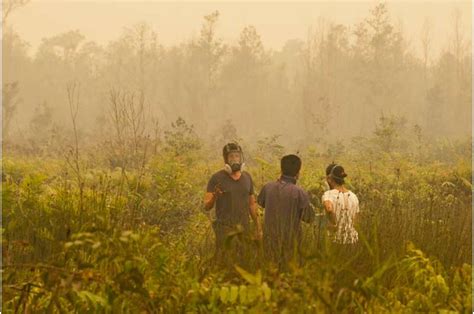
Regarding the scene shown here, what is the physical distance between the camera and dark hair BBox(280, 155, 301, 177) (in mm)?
6254

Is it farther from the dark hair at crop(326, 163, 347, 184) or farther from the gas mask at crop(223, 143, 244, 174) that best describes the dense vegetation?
the gas mask at crop(223, 143, 244, 174)

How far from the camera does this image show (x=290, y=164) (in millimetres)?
6270

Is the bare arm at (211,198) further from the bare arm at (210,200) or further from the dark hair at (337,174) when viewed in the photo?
the dark hair at (337,174)

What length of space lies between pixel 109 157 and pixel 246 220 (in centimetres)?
1411

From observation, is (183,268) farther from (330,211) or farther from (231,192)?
(231,192)

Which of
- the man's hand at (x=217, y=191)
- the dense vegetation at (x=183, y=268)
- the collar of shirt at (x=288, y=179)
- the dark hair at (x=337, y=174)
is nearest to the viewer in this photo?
the dense vegetation at (x=183, y=268)

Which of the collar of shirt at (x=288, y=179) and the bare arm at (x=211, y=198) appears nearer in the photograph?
the collar of shirt at (x=288, y=179)

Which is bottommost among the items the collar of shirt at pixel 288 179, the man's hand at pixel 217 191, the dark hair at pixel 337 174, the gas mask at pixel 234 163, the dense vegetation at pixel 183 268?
the dense vegetation at pixel 183 268

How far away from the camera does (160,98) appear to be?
64250 mm

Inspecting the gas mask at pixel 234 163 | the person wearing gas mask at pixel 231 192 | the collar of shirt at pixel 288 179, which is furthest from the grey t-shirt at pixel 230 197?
the collar of shirt at pixel 288 179

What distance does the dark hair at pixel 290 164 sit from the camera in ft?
20.5

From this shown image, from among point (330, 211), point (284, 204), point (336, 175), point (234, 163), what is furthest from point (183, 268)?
point (234, 163)

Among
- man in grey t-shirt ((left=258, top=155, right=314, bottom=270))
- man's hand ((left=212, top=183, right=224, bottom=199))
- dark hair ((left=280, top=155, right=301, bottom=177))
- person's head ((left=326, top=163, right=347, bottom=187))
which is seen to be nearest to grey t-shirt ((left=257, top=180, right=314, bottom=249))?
man in grey t-shirt ((left=258, top=155, right=314, bottom=270))

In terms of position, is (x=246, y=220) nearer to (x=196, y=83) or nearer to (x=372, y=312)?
(x=372, y=312)
